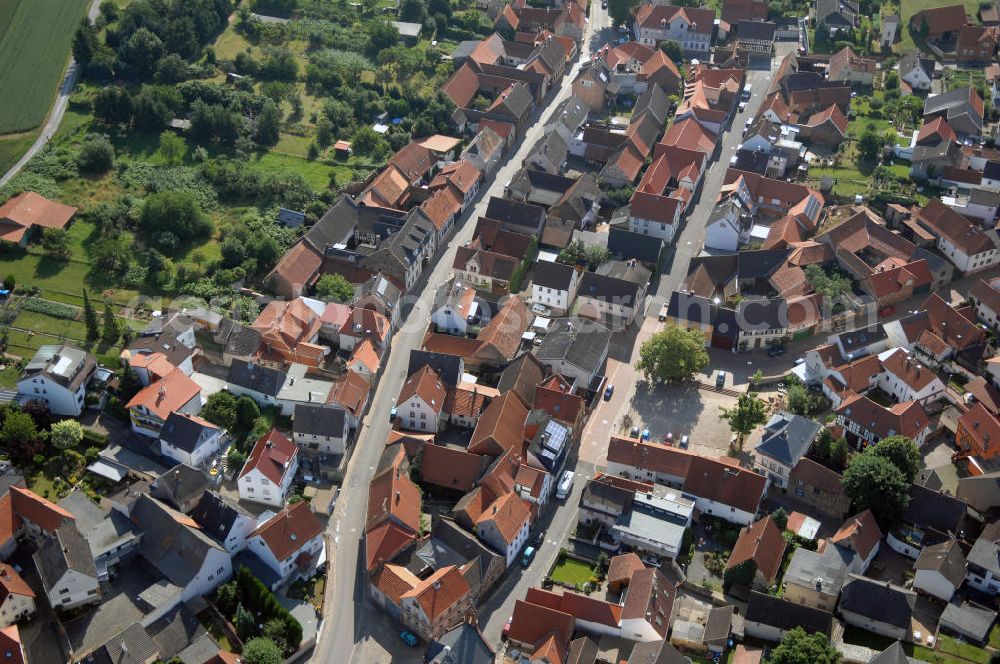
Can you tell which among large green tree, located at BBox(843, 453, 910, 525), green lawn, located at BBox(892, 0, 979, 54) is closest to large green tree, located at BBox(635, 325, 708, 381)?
large green tree, located at BBox(843, 453, 910, 525)

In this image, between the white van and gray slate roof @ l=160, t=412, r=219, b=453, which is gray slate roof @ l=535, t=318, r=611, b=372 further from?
gray slate roof @ l=160, t=412, r=219, b=453

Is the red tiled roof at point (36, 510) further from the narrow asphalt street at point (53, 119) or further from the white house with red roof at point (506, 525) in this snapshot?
the narrow asphalt street at point (53, 119)

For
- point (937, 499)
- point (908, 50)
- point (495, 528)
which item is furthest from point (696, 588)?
point (908, 50)

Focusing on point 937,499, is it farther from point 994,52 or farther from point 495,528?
point 994,52

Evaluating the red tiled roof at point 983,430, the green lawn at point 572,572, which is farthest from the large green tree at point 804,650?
the red tiled roof at point 983,430

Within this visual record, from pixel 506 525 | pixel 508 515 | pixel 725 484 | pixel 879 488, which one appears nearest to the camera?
pixel 506 525

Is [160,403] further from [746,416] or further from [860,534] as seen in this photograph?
[860,534]

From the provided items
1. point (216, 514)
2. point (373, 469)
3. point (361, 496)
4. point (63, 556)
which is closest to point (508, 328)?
point (373, 469)
